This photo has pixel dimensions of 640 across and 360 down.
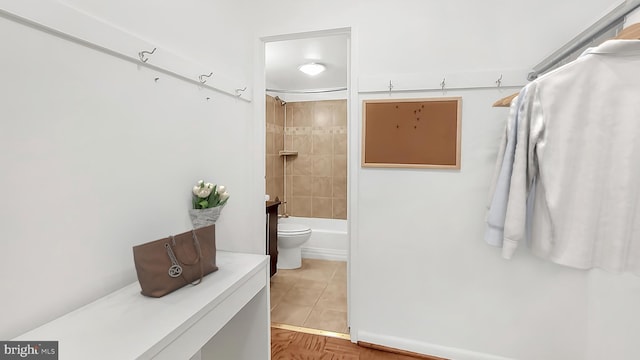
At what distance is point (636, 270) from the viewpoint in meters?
0.97

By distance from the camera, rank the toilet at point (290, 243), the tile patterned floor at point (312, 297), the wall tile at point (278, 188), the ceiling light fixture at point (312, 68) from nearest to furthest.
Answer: the tile patterned floor at point (312, 297) → the toilet at point (290, 243) → the ceiling light fixture at point (312, 68) → the wall tile at point (278, 188)

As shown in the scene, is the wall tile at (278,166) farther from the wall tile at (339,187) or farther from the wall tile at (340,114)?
the wall tile at (340,114)

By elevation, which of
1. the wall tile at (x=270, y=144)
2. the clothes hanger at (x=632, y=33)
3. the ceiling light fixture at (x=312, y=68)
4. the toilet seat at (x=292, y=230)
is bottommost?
the toilet seat at (x=292, y=230)

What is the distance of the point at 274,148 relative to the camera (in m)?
3.95

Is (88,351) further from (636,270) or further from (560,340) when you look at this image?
(560,340)

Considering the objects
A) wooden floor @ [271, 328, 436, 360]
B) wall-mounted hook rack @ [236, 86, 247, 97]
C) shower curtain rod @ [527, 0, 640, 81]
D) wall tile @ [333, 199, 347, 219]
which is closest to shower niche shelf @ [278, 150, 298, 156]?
wall tile @ [333, 199, 347, 219]

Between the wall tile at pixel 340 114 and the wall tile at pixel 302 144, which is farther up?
the wall tile at pixel 340 114

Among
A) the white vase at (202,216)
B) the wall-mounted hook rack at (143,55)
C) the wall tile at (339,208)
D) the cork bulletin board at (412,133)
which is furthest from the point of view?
the wall tile at (339,208)

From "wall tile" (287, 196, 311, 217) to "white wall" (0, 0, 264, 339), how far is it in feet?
8.66

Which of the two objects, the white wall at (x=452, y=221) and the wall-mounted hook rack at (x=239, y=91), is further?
the wall-mounted hook rack at (x=239, y=91)

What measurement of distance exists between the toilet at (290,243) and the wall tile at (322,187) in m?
0.94

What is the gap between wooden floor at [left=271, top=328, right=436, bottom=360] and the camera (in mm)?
1780

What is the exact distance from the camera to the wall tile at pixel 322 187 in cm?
409

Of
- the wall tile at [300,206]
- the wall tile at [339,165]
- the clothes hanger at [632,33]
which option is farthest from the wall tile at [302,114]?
the clothes hanger at [632,33]
